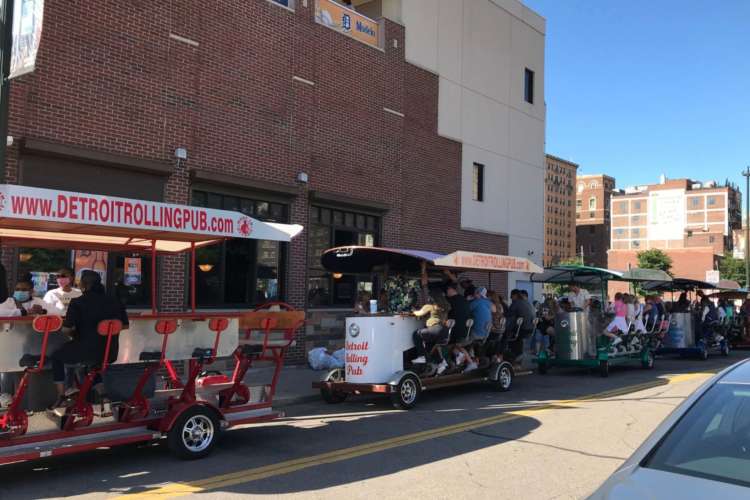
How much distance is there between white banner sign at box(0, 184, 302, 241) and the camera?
5.92 m

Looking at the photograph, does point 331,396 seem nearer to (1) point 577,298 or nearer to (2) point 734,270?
(1) point 577,298

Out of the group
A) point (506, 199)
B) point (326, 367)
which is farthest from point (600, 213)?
point (326, 367)

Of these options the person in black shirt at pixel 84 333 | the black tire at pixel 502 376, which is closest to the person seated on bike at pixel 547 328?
the black tire at pixel 502 376

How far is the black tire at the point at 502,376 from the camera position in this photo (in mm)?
12673

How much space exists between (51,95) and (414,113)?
442 inches

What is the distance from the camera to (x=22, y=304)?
9859mm

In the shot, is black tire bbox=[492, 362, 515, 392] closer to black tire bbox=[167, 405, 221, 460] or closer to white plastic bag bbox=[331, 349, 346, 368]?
white plastic bag bbox=[331, 349, 346, 368]

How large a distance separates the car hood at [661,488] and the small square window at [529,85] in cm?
2496

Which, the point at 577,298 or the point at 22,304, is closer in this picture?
the point at 22,304

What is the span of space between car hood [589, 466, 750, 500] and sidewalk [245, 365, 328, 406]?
8.62 metres

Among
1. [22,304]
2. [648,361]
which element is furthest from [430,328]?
[648,361]

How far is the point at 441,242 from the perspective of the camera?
21219 millimetres

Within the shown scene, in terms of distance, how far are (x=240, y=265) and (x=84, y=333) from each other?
8356 mm

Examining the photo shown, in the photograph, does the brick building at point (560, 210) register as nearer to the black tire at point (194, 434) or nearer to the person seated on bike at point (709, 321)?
the person seated on bike at point (709, 321)
